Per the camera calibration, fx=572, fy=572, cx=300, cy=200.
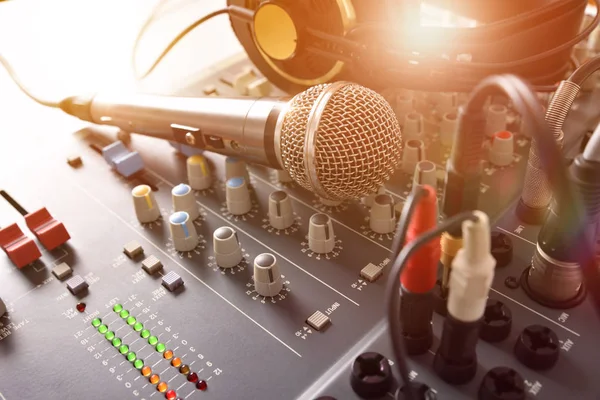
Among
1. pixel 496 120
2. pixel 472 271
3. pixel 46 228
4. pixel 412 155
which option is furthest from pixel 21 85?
pixel 472 271

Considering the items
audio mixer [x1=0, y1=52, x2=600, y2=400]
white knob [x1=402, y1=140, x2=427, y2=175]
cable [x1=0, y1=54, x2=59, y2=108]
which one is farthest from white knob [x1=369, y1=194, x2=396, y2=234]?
cable [x1=0, y1=54, x2=59, y2=108]

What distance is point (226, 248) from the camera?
0.83m

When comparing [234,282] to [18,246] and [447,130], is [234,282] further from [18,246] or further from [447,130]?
[447,130]

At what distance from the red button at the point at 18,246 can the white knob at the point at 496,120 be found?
2.55 ft

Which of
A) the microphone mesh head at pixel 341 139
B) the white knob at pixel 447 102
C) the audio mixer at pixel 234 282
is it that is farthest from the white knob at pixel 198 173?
the white knob at pixel 447 102

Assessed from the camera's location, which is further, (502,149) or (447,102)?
(447,102)

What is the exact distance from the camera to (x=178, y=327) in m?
0.77

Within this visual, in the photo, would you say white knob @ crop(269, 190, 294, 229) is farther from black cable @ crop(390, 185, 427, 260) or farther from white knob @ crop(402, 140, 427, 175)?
black cable @ crop(390, 185, 427, 260)

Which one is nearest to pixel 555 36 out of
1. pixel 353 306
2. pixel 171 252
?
pixel 353 306

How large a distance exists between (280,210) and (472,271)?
0.43 meters

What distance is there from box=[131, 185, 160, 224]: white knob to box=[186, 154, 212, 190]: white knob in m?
0.08

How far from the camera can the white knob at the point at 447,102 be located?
1086mm

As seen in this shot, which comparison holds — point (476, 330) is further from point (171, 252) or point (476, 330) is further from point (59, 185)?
point (59, 185)

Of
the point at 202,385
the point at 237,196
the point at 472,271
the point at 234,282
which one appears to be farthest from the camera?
the point at 237,196
